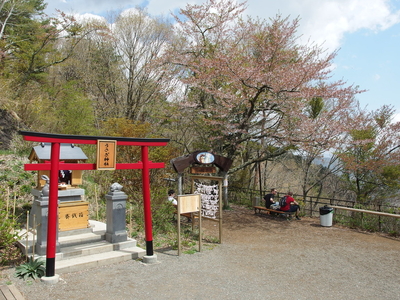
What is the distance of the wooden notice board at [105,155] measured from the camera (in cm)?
604

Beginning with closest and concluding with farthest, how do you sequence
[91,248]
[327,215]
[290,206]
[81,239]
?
1. [91,248]
2. [81,239]
3. [327,215]
4. [290,206]

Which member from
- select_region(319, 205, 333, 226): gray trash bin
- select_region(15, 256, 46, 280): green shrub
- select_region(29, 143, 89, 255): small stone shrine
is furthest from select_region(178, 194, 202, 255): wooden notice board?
select_region(319, 205, 333, 226): gray trash bin

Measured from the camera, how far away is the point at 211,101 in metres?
14.1

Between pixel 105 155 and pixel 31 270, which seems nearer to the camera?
pixel 31 270

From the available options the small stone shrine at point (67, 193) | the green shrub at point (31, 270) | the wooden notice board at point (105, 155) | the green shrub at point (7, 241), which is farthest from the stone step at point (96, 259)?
the wooden notice board at point (105, 155)

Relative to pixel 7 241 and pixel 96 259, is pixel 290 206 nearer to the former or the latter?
pixel 96 259

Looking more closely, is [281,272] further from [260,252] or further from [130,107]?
[130,107]

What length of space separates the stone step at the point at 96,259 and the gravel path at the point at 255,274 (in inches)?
6.3

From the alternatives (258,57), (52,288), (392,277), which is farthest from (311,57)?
(52,288)

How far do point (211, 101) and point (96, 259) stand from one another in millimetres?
9362

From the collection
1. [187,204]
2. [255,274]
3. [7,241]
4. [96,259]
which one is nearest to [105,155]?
[96,259]

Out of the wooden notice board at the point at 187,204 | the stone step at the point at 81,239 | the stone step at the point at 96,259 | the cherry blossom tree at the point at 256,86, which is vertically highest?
the cherry blossom tree at the point at 256,86

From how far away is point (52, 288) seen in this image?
515 cm

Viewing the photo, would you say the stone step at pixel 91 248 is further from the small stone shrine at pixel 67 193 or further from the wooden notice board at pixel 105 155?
the wooden notice board at pixel 105 155
